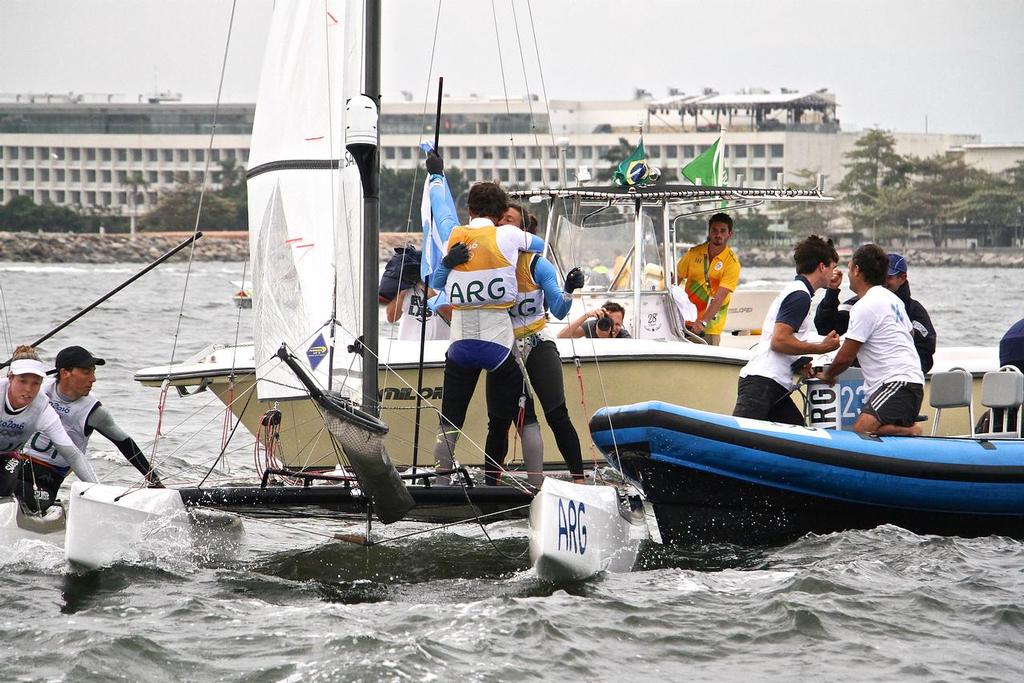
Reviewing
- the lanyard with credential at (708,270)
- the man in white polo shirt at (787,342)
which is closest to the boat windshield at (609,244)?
the lanyard with credential at (708,270)

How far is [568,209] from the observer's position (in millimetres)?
11312

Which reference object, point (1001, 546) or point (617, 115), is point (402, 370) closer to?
point (1001, 546)

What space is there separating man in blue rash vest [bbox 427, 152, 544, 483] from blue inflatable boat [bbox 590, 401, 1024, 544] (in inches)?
22.9

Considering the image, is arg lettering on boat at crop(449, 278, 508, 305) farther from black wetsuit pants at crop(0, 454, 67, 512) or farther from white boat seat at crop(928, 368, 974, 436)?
white boat seat at crop(928, 368, 974, 436)

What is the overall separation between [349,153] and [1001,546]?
13.7ft

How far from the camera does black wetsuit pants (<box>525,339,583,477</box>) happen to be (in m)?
7.52

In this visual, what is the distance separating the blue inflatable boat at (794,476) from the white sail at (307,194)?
61.4 inches

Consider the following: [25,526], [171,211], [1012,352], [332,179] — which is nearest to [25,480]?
[25,526]

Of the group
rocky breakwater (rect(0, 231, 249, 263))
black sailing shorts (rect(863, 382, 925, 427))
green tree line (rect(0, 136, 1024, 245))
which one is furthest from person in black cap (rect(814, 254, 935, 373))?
green tree line (rect(0, 136, 1024, 245))

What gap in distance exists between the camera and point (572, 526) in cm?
687

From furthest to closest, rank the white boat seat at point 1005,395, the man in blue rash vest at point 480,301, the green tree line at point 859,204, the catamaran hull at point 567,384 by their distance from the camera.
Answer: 1. the green tree line at point 859,204
2. the catamaran hull at point 567,384
3. the white boat seat at point 1005,395
4. the man in blue rash vest at point 480,301

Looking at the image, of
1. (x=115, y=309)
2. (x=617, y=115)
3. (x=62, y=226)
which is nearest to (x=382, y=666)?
(x=115, y=309)

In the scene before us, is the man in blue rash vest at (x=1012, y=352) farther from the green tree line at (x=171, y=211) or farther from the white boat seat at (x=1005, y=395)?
the green tree line at (x=171, y=211)

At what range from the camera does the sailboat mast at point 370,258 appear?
7.20m
